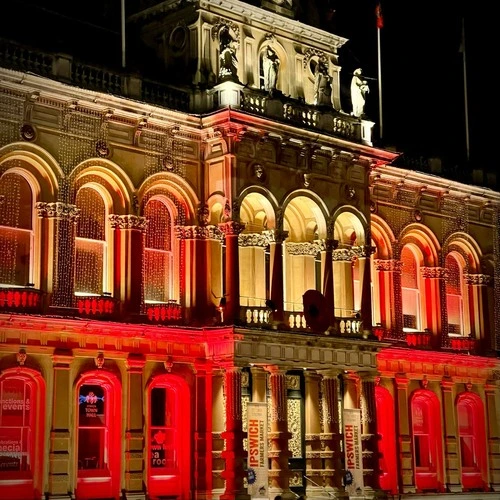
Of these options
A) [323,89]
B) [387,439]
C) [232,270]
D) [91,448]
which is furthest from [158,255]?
[387,439]

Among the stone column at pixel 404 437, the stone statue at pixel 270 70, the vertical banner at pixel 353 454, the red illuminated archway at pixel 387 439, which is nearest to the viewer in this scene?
the vertical banner at pixel 353 454

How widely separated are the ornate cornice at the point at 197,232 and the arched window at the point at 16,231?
5.10m

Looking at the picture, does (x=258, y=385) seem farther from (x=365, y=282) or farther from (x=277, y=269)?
(x=365, y=282)

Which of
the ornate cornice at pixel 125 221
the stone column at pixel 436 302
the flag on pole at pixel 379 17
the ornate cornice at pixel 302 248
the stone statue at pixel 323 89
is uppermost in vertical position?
the flag on pole at pixel 379 17

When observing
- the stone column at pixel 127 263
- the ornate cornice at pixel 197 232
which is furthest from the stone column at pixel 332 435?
the stone column at pixel 127 263

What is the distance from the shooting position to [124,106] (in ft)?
112

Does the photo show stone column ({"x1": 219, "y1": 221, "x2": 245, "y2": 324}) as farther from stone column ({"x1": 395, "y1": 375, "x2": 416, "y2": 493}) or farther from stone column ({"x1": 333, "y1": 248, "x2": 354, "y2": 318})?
stone column ({"x1": 395, "y1": 375, "x2": 416, "y2": 493})

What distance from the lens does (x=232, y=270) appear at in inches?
1382

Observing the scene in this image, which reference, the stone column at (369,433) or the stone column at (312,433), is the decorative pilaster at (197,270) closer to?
the stone column at (312,433)

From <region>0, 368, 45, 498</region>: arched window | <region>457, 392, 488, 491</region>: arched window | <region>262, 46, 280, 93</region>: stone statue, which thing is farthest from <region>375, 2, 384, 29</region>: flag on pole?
<region>0, 368, 45, 498</region>: arched window

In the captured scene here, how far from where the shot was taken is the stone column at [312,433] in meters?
37.1

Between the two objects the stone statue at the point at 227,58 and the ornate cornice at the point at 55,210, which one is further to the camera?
the stone statue at the point at 227,58

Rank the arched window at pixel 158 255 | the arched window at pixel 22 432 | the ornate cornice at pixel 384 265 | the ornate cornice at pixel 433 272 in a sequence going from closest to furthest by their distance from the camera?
the arched window at pixel 22 432
the arched window at pixel 158 255
the ornate cornice at pixel 384 265
the ornate cornice at pixel 433 272

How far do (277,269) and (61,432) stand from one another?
870cm
